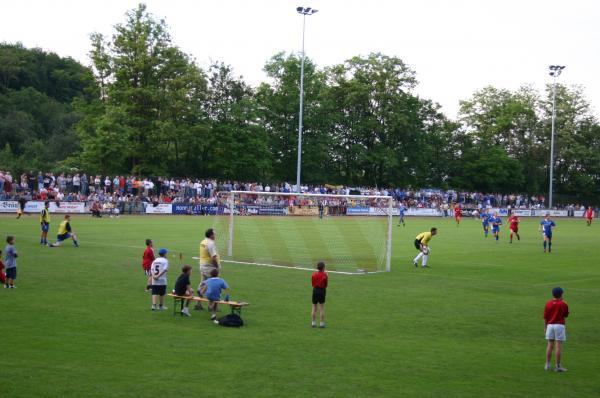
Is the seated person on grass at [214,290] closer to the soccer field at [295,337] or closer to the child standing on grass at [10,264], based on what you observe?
the soccer field at [295,337]

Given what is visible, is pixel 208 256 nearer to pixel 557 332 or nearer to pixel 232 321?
pixel 232 321

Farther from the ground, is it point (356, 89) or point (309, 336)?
point (356, 89)

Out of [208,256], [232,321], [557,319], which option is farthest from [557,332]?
[208,256]

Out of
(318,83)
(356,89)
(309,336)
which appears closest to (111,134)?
(318,83)

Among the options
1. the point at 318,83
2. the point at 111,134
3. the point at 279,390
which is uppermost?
the point at 318,83

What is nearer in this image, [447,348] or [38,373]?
[38,373]

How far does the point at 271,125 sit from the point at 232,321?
70.0 metres

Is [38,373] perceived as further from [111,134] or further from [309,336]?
[111,134]

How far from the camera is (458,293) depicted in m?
22.0

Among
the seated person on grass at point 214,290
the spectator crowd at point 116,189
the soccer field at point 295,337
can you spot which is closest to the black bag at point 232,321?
the soccer field at point 295,337

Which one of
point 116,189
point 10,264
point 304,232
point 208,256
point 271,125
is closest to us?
point 208,256

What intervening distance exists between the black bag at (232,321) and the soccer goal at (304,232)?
11.4 m

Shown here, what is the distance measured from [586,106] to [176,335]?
10464 centimetres

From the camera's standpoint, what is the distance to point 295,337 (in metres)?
14.9
